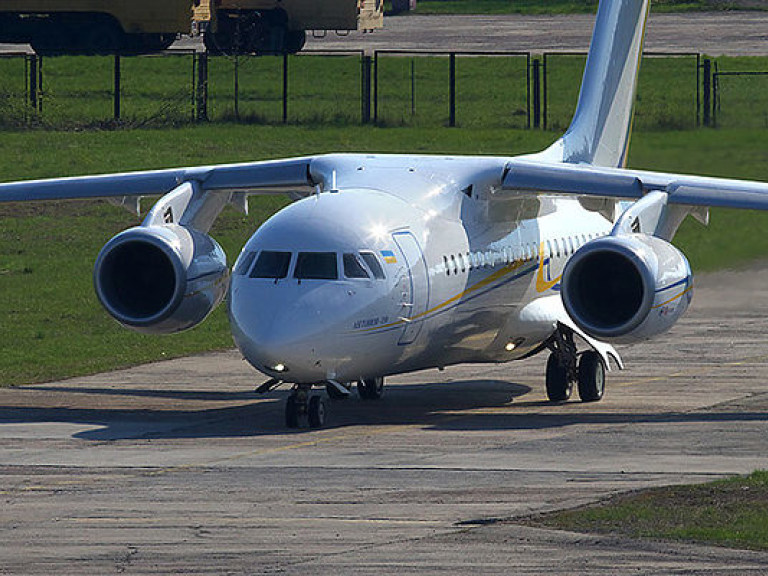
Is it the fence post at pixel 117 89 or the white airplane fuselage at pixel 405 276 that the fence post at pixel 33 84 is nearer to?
the fence post at pixel 117 89

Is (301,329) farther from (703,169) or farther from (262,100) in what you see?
(262,100)

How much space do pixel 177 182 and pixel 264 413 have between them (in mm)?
3991

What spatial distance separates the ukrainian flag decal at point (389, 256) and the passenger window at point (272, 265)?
1.25 meters

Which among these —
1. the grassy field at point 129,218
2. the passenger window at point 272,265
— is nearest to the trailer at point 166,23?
the grassy field at point 129,218

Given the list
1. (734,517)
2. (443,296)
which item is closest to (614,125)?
(443,296)

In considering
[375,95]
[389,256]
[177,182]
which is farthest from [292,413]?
[375,95]

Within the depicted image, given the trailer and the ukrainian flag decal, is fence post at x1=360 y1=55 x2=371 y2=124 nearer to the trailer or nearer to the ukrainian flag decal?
the trailer

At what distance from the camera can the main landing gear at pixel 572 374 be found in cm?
2975

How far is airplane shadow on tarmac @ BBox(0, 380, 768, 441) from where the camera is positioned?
26.7 m

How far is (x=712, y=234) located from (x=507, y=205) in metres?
10.8

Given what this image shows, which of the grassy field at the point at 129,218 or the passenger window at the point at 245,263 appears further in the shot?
the grassy field at the point at 129,218

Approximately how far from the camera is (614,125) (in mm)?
34156

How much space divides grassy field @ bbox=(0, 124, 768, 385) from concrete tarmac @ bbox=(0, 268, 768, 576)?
194 centimetres

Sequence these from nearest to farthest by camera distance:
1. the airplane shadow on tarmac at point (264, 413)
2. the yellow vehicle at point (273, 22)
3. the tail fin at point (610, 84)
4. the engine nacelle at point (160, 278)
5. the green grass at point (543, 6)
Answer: the airplane shadow on tarmac at point (264, 413)
the engine nacelle at point (160, 278)
the tail fin at point (610, 84)
the yellow vehicle at point (273, 22)
the green grass at point (543, 6)
